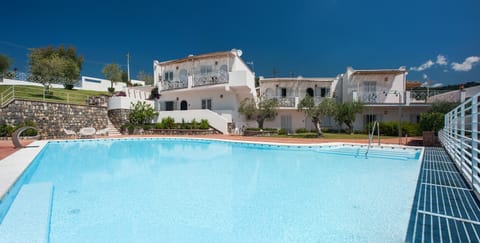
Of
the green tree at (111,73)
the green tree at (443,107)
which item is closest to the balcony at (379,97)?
the green tree at (443,107)

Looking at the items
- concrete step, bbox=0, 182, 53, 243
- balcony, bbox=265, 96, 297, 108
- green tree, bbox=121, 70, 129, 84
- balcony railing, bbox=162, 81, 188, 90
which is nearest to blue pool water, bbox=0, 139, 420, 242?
concrete step, bbox=0, 182, 53, 243

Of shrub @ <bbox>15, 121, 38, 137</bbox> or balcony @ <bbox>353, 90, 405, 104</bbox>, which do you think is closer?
shrub @ <bbox>15, 121, 38, 137</bbox>

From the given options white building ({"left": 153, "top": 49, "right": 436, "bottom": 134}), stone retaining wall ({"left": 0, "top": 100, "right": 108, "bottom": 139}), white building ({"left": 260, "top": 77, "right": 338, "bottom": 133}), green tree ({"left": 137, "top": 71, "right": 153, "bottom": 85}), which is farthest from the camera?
green tree ({"left": 137, "top": 71, "right": 153, "bottom": 85})

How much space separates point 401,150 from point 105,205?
12.4m

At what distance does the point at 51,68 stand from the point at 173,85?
1595 cm

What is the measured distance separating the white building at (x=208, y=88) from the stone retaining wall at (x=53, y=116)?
229 inches

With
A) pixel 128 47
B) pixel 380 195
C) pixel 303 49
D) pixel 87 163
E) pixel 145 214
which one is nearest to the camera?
pixel 145 214

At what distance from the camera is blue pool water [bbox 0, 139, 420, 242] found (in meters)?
3.73

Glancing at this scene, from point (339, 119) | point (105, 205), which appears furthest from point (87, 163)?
point (339, 119)

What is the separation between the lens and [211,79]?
23359 millimetres

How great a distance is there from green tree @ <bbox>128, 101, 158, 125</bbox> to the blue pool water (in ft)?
43.6

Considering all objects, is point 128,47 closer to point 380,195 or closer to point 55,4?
point 55,4

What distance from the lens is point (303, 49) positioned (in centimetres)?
3516

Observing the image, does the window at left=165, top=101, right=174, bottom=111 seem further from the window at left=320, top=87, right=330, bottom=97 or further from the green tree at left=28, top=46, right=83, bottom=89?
the window at left=320, top=87, right=330, bottom=97
